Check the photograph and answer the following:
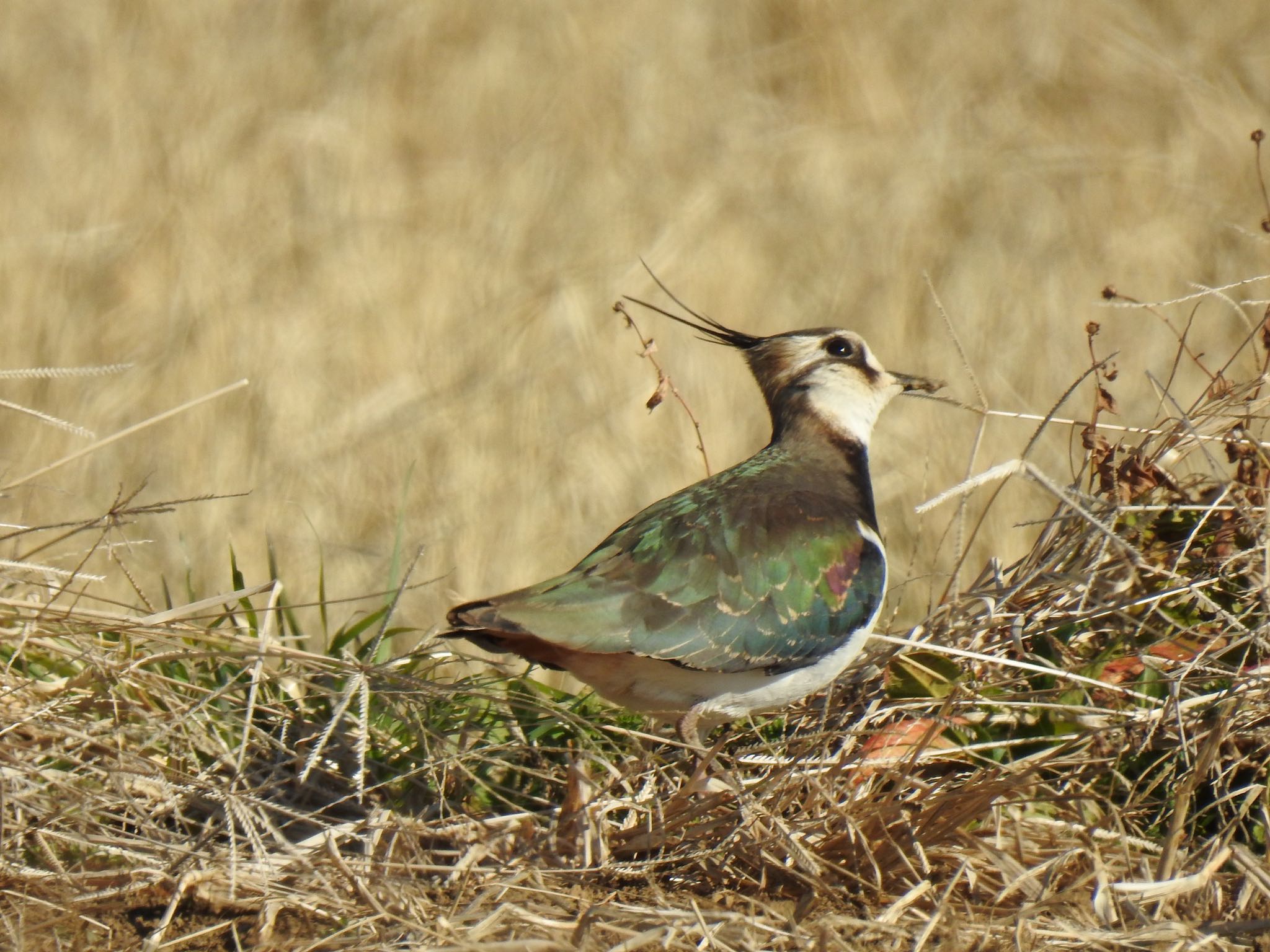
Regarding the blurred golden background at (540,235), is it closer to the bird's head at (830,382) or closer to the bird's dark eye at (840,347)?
the bird's head at (830,382)

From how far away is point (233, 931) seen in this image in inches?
130

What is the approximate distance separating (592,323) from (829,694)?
10.2 ft

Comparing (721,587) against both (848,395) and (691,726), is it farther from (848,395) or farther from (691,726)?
(848,395)

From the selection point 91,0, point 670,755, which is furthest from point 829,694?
point 91,0

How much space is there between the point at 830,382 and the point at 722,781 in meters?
1.49

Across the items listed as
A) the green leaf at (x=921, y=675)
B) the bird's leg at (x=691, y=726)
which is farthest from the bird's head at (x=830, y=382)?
the bird's leg at (x=691, y=726)

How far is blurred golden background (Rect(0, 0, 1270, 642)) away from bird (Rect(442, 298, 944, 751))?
85.8 inches

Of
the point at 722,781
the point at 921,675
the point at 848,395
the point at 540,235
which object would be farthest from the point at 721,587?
the point at 540,235

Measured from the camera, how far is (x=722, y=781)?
3.76m

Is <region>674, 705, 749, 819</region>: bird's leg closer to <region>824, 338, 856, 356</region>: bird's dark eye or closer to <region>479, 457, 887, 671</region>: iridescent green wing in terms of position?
<region>479, 457, 887, 671</region>: iridescent green wing

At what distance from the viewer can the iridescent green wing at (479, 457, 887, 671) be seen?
3.87 meters

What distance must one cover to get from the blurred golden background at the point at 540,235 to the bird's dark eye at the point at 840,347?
1.72 meters

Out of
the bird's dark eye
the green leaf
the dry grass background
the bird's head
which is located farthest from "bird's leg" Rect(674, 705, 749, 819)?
the bird's dark eye

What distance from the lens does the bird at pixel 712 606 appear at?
388 cm
